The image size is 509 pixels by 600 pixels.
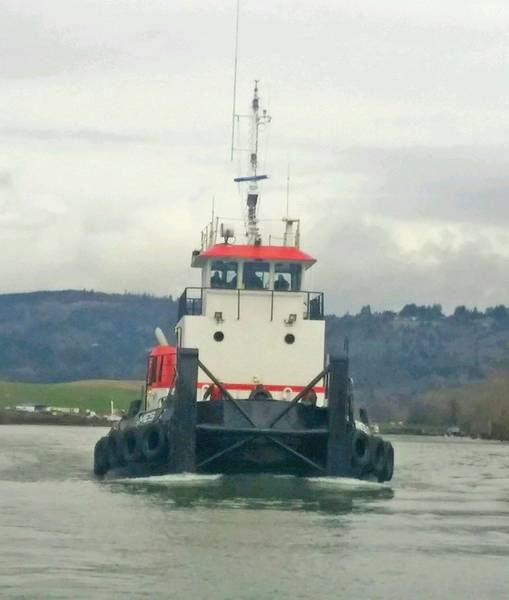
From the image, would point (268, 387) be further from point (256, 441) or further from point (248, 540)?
point (248, 540)

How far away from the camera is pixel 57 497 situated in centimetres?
3328

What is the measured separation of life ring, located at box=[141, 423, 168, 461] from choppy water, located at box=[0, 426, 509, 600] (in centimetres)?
55

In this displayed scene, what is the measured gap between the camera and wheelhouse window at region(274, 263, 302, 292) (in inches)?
1481

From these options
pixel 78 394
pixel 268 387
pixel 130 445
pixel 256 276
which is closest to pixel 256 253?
pixel 256 276

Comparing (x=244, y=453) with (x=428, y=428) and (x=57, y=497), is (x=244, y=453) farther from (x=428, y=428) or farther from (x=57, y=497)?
(x=428, y=428)

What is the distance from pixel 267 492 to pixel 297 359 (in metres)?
4.43

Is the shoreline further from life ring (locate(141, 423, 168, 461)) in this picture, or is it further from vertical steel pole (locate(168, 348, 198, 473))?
vertical steel pole (locate(168, 348, 198, 473))

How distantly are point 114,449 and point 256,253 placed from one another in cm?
526

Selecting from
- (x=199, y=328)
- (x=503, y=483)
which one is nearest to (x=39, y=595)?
(x=199, y=328)

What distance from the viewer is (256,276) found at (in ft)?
123

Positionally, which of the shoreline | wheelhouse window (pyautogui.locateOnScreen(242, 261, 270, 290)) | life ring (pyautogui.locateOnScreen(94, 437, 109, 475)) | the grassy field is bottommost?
Answer: life ring (pyautogui.locateOnScreen(94, 437, 109, 475))

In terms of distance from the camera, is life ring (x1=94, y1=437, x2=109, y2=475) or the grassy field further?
the grassy field

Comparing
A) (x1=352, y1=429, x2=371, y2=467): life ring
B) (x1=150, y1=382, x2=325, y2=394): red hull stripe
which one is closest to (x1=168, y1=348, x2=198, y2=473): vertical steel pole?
(x1=150, y1=382, x2=325, y2=394): red hull stripe

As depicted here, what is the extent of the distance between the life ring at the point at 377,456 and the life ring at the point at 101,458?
6252mm
